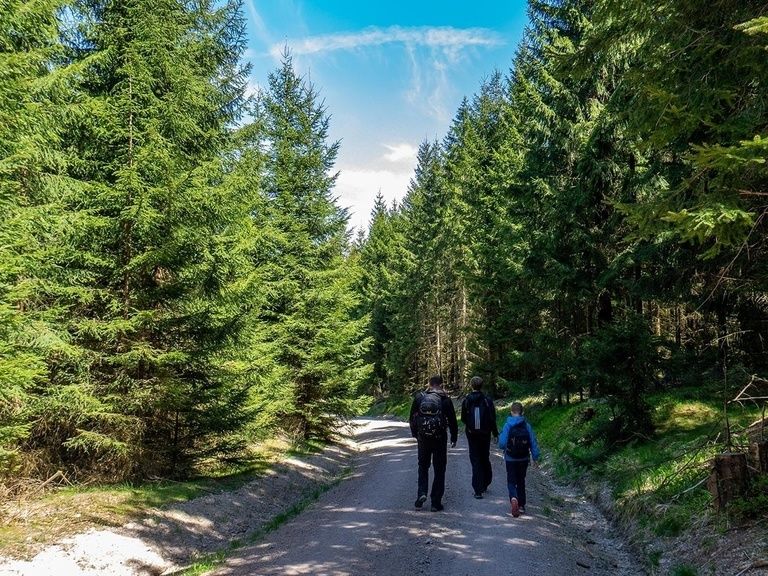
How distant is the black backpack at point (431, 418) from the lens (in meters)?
9.19

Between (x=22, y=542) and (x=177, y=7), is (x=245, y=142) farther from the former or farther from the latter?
(x=22, y=542)

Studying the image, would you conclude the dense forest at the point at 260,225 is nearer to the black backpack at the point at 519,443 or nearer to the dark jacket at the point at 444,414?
the black backpack at the point at 519,443

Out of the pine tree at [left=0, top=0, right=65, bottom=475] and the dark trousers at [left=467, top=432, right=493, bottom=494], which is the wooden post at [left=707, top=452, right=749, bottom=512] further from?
the pine tree at [left=0, top=0, right=65, bottom=475]

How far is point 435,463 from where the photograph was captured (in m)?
9.10

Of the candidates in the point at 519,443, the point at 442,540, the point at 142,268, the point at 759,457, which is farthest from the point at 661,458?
the point at 142,268

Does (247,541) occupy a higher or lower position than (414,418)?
lower

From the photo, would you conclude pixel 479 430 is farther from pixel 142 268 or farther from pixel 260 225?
pixel 260 225

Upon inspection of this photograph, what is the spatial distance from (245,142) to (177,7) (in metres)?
3.98

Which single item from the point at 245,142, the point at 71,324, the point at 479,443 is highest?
the point at 245,142

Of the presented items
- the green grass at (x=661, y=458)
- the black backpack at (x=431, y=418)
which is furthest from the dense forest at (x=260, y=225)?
the black backpack at (x=431, y=418)

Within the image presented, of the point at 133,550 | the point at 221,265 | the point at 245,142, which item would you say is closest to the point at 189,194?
the point at 221,265

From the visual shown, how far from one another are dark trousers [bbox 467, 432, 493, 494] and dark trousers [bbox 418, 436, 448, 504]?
34.4 inches

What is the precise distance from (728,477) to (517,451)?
3.21 m

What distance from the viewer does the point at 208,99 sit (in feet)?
47.1
